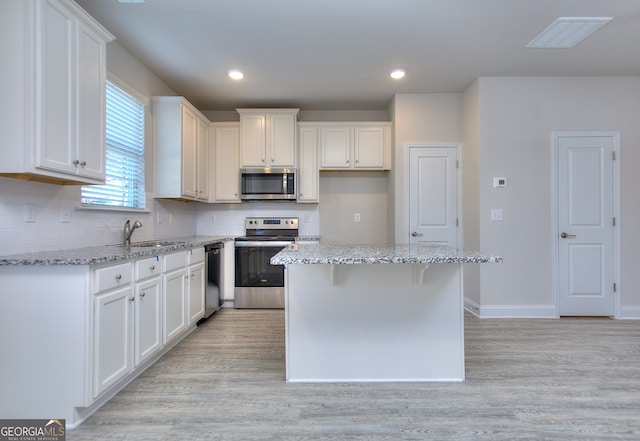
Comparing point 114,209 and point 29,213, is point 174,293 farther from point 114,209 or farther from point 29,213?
point 29,213

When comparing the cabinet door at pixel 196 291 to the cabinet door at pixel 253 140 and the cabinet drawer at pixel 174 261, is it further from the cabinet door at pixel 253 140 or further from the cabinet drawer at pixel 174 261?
the cabinet door at pixel 253 140

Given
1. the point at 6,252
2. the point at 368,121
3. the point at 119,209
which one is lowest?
the point at 6,252

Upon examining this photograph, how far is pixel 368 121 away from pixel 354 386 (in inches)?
134

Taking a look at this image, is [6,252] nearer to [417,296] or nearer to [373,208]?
[417,296]

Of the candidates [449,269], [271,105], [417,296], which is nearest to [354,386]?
[417,296]

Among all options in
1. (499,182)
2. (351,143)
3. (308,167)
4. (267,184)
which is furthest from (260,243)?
(499,182)

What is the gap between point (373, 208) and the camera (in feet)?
14.6

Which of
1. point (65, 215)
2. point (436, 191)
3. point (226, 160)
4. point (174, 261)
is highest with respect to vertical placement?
point (226, 160)

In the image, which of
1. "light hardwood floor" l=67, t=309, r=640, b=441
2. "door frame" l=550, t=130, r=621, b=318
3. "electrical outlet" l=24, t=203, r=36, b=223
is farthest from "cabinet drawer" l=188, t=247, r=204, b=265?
"door frame" l=550, t=130, r=621, b=318

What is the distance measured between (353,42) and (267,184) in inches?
77.8

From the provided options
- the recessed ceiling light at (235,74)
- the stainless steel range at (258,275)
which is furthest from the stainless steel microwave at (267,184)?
the recessed ceiling light at (235,74)

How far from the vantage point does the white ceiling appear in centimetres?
228

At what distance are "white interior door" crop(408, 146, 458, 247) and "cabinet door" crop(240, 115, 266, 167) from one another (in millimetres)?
1885

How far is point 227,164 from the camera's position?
413 cm
